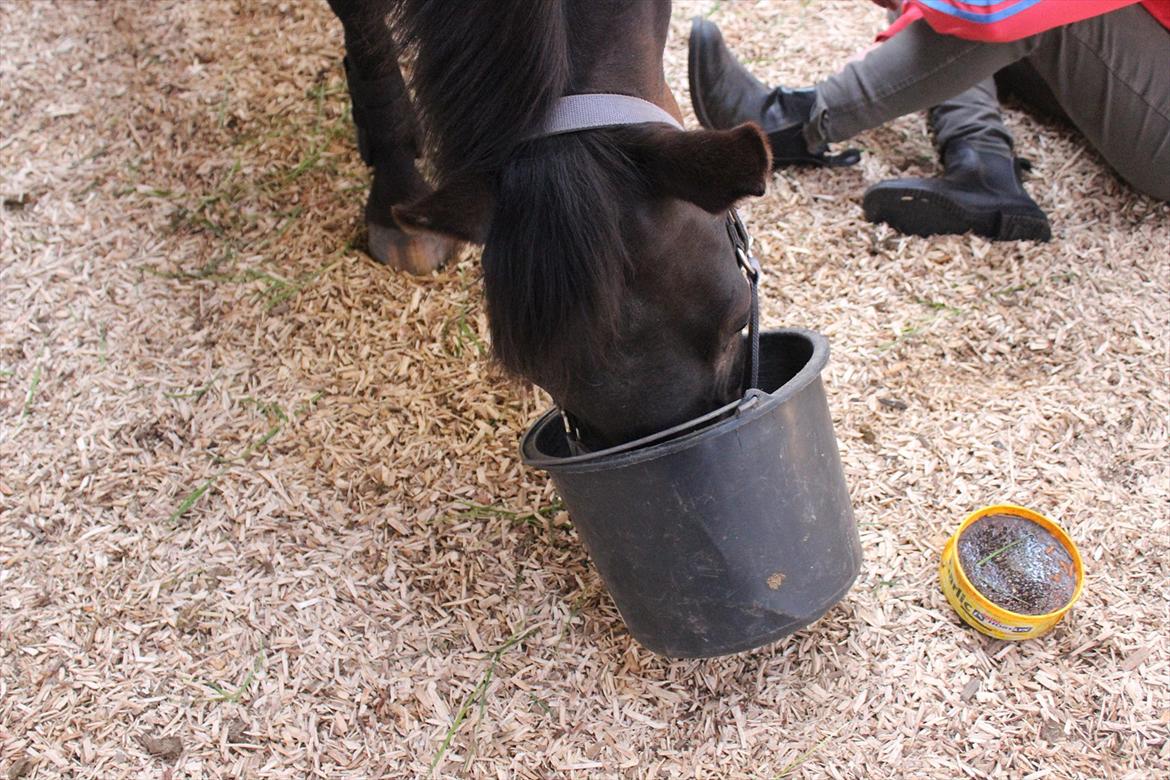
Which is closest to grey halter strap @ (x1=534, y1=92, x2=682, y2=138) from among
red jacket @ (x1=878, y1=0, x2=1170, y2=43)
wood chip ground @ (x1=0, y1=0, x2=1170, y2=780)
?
wood chip ground @ (x1=0, y1=0, x2=1170, y2=780)

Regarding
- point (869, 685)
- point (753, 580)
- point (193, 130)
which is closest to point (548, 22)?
point (753, 580)

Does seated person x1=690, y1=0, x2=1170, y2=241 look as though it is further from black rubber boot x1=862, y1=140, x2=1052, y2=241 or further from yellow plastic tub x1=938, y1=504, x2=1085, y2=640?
yellow plastic tub x1=938, y1=504, x2=1085, y2=640

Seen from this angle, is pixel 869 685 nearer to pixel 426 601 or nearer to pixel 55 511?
pixel 426 601

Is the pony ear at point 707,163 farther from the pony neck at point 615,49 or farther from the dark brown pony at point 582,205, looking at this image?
the pony neck at point 615,49

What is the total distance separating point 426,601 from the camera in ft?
6.64

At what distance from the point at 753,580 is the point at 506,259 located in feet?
2.30

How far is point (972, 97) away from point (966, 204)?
1.45 ft

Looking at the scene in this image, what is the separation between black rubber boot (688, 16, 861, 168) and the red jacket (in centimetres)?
50

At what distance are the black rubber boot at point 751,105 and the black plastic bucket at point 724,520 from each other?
123 centimetres

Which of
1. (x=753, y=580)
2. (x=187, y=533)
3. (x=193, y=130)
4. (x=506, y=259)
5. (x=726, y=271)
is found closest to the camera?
(x=506, y=259)

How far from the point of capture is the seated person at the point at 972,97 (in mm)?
2422

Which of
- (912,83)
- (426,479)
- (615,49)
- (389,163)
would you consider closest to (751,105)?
(912,83)

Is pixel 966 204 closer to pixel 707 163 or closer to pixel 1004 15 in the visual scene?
pixel 1004 15

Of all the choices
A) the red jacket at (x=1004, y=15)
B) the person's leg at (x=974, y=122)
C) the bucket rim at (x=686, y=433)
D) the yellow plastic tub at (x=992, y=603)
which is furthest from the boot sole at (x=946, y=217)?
the bucket rim at (x=686, y=433)
